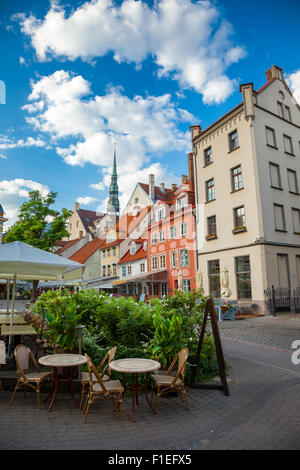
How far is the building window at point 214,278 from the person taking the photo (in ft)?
76.6

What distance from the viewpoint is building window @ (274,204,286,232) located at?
21.0 metres

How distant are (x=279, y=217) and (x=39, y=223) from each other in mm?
20439

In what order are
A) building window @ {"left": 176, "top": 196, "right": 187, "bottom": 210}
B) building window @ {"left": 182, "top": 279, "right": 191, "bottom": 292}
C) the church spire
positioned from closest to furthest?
building window @ {"left": 182, "top": 279, "right": 191, "bottom": 292}, building window @ {"left": 176, "top": 196, "right": 187, "bottom": 210}, the church spire

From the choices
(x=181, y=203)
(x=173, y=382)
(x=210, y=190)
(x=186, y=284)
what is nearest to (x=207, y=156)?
(x=210, y=190)

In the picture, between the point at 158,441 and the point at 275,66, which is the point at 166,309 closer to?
the point at 158,441

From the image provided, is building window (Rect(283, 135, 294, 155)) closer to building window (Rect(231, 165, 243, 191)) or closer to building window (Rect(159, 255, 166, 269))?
building window (Rect(231, 165, 243, 191))

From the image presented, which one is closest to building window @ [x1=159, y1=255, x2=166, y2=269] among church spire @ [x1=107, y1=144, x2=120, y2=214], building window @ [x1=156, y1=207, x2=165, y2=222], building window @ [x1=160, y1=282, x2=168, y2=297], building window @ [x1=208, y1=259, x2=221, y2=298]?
building window @ [x1=160, y1=282, x2=168, y2=297]

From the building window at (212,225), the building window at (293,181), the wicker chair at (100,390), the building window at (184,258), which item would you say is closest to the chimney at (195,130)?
the building window at (212,225)

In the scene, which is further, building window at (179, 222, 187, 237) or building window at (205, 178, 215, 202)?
building window at (179, 222, 187, 237)

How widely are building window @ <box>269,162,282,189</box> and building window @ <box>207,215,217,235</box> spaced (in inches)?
200

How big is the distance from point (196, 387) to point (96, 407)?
2.00 metres

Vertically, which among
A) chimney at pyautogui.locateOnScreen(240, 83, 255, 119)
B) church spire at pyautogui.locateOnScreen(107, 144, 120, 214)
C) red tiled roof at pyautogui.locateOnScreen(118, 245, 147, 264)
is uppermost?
church spire at pyautogui.locateOnScreen(107, 144, 120, 214)

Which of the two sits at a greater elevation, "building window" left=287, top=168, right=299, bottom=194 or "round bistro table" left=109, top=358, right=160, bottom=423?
"building window" left=287, top=168, right=299, bottom=194

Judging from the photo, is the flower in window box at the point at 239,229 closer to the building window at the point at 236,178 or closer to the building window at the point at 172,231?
the building window at the point at 236,178
